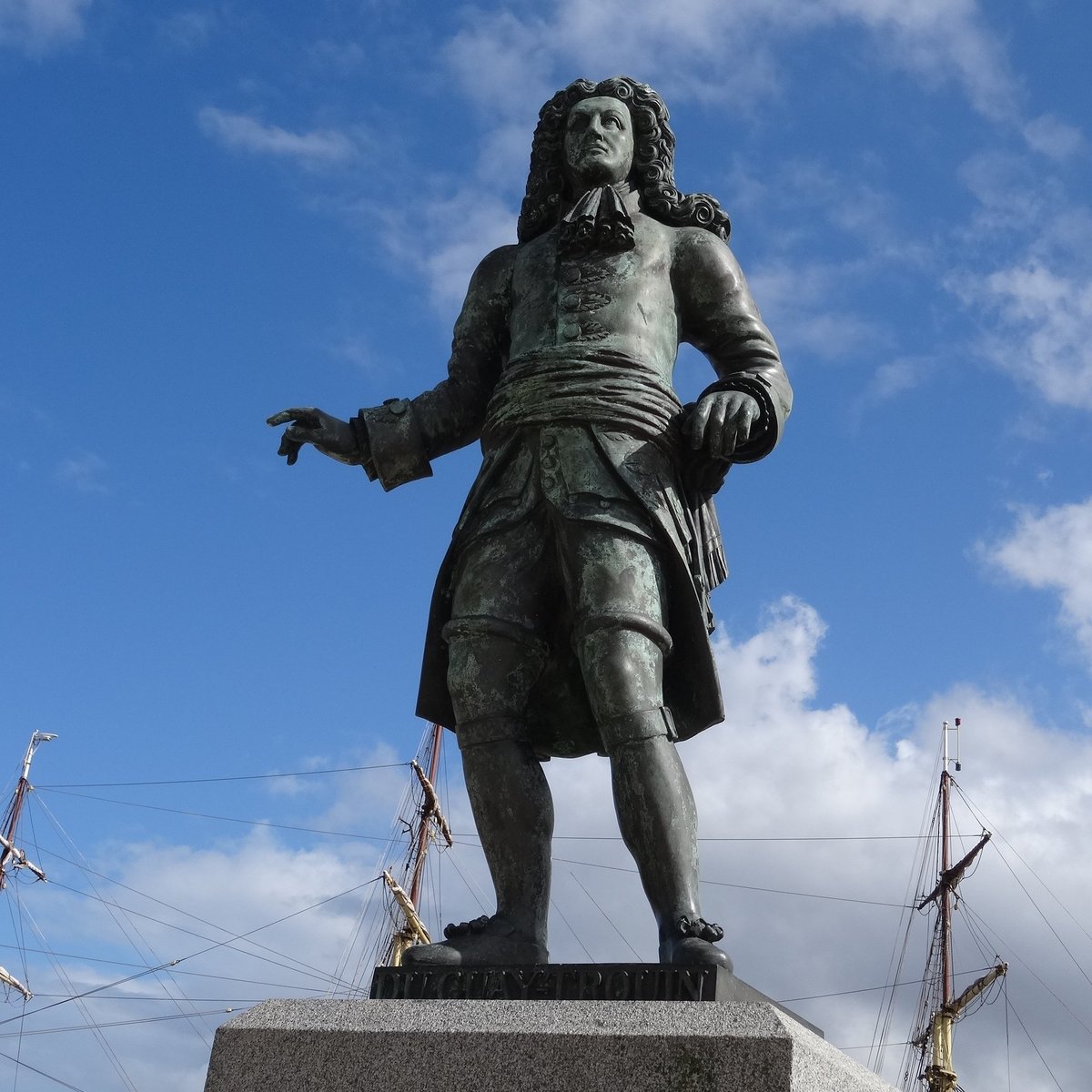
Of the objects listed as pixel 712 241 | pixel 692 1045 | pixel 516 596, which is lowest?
pixel 692 1045

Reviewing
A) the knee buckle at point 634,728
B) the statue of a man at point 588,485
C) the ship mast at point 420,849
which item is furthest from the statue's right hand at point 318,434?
the ship mast at point 420,849

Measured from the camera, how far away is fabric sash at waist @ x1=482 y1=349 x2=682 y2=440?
5.85m

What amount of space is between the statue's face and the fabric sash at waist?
106cm

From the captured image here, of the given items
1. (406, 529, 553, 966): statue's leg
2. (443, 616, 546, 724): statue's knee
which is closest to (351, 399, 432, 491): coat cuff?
(406, 529, 553, 966): statue's leg

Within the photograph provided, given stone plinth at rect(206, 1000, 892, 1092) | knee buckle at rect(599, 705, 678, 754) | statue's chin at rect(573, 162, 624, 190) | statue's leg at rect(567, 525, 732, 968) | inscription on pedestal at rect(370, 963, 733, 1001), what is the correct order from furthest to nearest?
statue's chin at rect(573, 162, 624, 190) < knee buckle at rect(599, 705, 678, 754) < statue's leg at rect(567, 525, 732, 968) < inscription on pedestal at rect(370, 963, 733, 1001) < stone plinth at rect(206, 1000, 892, 1092)

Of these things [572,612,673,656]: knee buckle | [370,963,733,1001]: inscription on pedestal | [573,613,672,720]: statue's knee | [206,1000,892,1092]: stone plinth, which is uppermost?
[572,612,673,656]: knee buckle

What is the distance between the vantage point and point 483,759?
217 inches

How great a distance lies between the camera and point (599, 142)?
21.6 ft

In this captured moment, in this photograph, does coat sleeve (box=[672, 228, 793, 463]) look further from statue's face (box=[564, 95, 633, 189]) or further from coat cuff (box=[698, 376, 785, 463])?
statue's face (box=[564, 95, 633, 189])

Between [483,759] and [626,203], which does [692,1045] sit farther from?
[626,203]

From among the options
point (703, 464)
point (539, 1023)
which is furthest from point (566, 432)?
point (539, 1023)

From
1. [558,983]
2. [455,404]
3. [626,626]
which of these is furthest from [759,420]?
[558,983]

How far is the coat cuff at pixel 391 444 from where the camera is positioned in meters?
6.32

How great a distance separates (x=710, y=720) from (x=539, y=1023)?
69.6 inches
